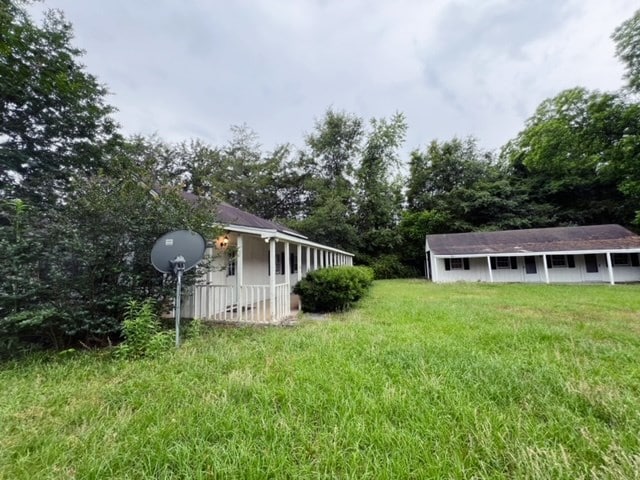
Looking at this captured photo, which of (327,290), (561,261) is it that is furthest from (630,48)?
(327,290)

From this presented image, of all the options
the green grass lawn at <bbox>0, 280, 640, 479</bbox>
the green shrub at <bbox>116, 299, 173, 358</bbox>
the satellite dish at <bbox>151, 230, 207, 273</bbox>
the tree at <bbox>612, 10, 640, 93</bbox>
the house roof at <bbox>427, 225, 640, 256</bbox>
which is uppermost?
the tree at <bbox>612, 10, 640, 93</bbox>

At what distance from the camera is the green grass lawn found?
6.09 ft

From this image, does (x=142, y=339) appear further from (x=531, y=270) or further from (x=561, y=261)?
(x=561, y=261)

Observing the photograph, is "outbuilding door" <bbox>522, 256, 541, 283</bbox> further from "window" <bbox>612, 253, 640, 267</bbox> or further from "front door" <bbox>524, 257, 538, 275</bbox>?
"window" <bbox>612, 253, 640, 267</bbox>

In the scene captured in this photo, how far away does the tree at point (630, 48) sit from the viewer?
12.5m

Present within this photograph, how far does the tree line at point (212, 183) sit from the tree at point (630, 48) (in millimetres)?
63

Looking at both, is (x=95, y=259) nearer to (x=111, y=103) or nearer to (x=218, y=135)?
(x=111, y=103)

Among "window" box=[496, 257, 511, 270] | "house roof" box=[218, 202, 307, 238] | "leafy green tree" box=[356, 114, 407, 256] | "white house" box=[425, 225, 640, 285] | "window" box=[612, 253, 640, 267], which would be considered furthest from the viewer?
"leafy green tree" box=[356, 114, 407, 256]

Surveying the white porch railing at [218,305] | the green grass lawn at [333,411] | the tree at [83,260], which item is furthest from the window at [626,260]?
the tree at [83,260]

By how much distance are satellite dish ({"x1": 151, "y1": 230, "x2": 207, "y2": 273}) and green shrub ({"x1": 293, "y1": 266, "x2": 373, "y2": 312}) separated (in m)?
4.31

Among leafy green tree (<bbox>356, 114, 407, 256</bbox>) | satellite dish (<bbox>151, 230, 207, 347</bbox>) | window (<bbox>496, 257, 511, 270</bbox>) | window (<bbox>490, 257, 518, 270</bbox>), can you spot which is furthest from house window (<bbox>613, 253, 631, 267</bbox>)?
satellite dish (<bbox>151, 230, 207, 347</bbox>)

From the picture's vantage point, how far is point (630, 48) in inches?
501

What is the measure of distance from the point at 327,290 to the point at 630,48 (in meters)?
18.8

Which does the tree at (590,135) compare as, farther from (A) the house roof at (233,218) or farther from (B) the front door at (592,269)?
(A) the house roof at (233,218)
